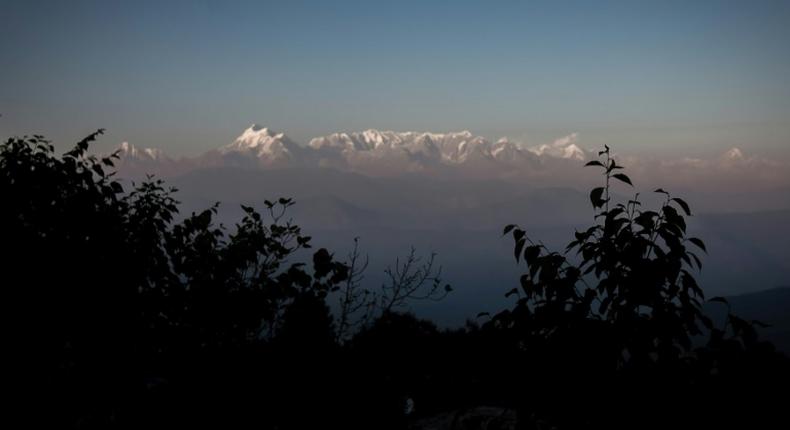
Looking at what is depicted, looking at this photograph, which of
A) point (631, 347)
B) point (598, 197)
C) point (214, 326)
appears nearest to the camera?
point (631, 347)

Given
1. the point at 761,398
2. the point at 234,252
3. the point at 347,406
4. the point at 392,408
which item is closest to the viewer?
the point at 761,398

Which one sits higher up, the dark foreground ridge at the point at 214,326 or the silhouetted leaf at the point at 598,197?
the silhouetted leaf at the point at 598,197

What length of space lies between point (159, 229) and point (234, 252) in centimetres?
234

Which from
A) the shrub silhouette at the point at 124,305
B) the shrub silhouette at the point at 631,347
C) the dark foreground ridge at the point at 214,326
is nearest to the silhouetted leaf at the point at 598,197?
the dark foreground ridge at the point at 214,326

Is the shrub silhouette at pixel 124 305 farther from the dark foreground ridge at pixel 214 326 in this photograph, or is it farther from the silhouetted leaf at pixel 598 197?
the silhouetted leaf at pixel 598 197

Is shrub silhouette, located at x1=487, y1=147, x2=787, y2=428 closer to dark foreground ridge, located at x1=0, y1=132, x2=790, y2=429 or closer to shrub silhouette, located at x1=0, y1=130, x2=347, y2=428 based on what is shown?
dark foreground ridge, located at x1=0, y1=132, x2=790, y2=429

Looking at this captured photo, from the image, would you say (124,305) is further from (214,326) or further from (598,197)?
(598,197)

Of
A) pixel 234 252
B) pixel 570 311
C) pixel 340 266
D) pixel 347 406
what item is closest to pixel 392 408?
pixel 347 406

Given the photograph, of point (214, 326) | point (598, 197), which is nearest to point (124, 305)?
point (214, 326)

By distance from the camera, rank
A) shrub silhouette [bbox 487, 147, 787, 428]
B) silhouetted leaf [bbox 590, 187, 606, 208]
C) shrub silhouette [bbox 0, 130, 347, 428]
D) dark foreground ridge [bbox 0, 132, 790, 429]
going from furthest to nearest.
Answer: shrub silhouette [bbox 0, 130, 347, 428], silhouetted leaf [bbox 590, 187, 606, 208], dark foreground ridge [bbox 0, 132, 790, 429], shrub silhouette [bbox 487, 147, 787, 428]

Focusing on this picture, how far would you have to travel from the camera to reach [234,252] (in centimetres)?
995

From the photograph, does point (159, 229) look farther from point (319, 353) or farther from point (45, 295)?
point (319, 353)

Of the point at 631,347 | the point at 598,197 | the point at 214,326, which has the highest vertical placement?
the point at 598,197

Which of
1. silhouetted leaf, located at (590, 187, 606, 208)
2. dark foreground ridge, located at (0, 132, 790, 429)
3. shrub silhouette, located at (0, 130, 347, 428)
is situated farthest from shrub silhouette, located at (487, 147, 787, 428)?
shrub silhouette, located at (0, 130, 347, 428)
